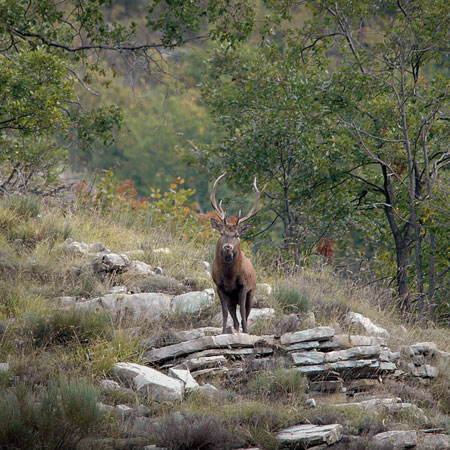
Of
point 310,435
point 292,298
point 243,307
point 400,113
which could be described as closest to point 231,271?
point 243,307

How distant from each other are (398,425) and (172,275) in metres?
5.20

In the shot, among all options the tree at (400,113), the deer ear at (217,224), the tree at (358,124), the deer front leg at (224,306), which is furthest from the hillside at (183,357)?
the tree at (358,124)

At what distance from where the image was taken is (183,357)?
30.7 ft

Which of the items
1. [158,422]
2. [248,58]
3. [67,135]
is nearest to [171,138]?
[248,58]

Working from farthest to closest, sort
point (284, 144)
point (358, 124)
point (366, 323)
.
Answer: point (358, 124)
point (284, 144)
point (366, 323)

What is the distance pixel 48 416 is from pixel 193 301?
4.26 metres

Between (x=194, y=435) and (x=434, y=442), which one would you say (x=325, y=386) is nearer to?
(x=434, y=442)

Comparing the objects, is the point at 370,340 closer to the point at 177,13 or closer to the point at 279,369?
the point at 279,369

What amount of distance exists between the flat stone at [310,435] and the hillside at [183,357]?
0.05 ft

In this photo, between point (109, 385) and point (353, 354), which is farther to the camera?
point (353, 354)

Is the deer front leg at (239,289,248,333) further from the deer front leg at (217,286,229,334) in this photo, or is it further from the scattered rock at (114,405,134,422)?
the scattered rock at (114,405,134,422)

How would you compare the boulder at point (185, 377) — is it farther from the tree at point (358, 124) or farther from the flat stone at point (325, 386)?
the tree at point (358, 124)

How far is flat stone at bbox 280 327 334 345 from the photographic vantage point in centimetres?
965

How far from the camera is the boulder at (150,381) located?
813 centimetres
